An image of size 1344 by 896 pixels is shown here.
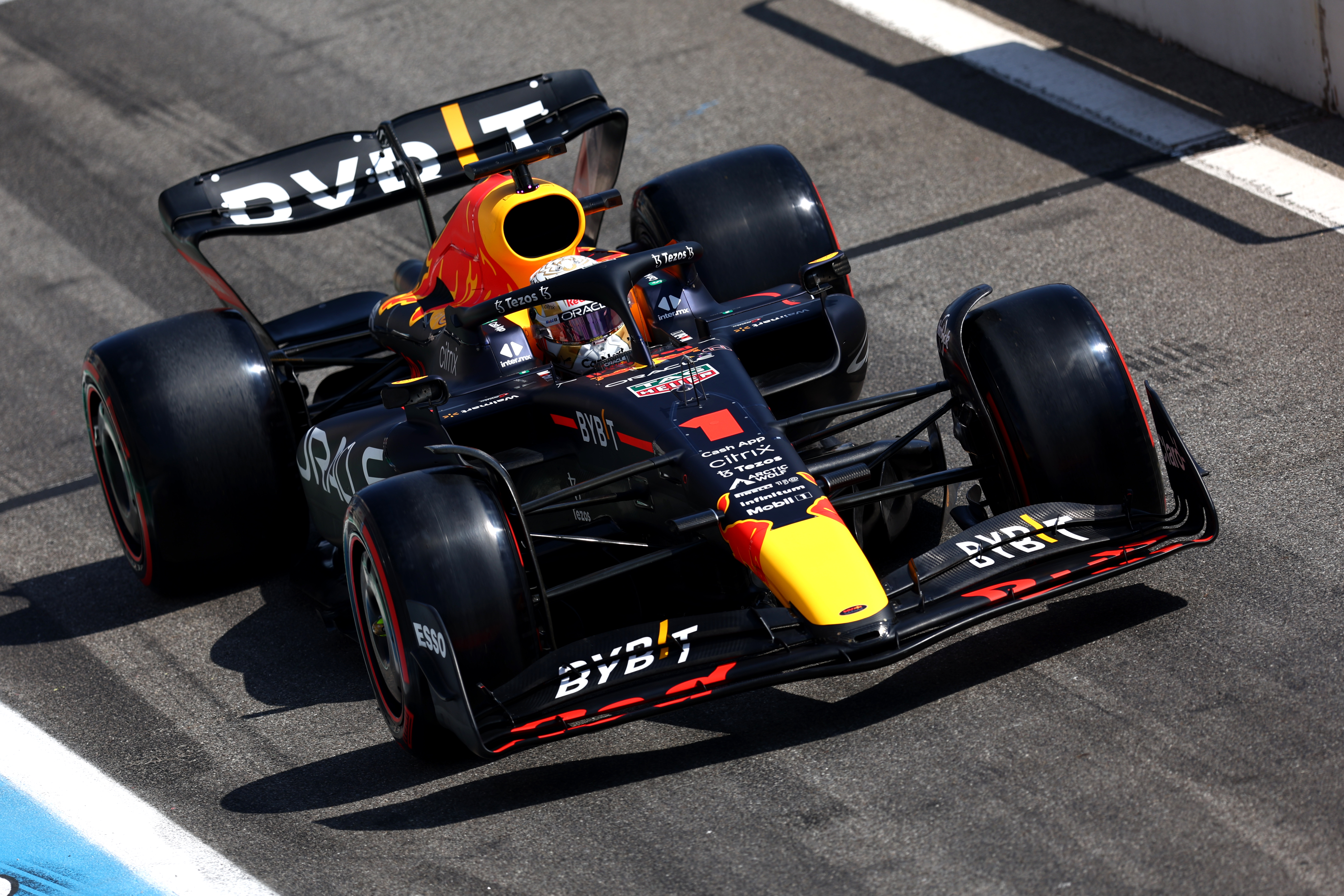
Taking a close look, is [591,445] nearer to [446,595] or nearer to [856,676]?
[446,595]

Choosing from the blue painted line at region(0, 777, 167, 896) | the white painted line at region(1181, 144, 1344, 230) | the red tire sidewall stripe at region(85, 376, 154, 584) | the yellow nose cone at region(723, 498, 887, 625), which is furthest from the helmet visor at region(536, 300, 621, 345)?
the white painted line at region(1181, 144, 1344, 230)

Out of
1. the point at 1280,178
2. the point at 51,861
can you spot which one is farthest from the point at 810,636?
the point at 1280,178

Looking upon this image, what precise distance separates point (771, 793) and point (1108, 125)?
23.6ft

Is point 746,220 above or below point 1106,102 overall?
above

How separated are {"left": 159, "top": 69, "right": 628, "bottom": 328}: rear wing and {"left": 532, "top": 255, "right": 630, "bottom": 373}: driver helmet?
1.69m

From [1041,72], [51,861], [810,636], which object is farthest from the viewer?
[1041,72]

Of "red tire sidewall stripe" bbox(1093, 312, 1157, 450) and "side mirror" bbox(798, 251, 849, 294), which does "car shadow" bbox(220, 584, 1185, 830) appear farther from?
"side mirror" bbox(798, 251, 849, 294)

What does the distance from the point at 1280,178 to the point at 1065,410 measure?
16.1ft

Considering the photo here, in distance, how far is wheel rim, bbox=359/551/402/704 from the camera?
238 inches

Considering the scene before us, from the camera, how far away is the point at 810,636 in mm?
5668

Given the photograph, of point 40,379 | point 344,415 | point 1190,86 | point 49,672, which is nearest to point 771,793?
point 344,415

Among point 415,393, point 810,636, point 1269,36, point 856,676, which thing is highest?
point 415,393

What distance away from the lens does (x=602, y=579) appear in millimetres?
5980

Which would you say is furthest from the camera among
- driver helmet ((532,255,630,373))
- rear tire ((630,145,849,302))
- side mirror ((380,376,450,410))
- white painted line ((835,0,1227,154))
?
white painted line ((835,0,1227,154))
